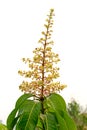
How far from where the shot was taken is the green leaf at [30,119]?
4695 millimetres

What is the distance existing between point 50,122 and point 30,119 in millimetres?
222

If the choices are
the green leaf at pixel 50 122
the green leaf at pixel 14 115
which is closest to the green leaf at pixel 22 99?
the green leaf at pixel 14 115

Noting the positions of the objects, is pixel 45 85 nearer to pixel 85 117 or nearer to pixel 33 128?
pixel 33 128

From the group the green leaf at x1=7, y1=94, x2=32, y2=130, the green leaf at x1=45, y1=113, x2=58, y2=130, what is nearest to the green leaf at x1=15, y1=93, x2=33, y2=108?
the green leaf at x1=7, y1=94, x2=32, y2=130

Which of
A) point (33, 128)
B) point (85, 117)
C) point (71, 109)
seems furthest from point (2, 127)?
point (71, 109)

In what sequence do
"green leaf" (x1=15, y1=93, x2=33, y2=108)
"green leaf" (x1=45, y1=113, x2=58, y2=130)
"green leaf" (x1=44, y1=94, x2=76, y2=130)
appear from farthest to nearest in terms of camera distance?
"green leaf" (x1=15, y1=93, x2=33, y2=108) < "green leaf" (x1=44, y1=94, x2=76, y2=130) < "green leaf" (x1=45, y1=113, x2=58, y2=130)

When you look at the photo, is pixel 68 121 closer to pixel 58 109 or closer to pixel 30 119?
pixel 58 109

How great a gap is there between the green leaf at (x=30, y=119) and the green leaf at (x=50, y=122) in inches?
4.9

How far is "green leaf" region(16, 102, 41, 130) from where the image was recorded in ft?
15.4

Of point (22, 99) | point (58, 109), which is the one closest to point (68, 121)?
point (58, 109)

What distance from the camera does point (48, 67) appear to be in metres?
4.79

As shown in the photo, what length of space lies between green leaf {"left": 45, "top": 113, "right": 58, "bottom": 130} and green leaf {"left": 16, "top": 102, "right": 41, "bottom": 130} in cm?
12

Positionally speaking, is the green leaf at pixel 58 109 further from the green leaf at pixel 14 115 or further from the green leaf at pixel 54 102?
the green leaf at pixel 14 115

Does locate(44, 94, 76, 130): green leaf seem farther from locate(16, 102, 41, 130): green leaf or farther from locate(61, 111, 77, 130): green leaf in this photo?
locate(16, 102, 41, 130): green leaf
